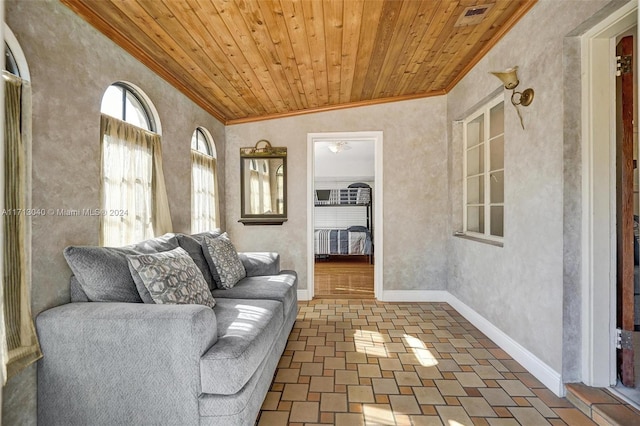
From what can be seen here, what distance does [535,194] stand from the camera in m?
2.32

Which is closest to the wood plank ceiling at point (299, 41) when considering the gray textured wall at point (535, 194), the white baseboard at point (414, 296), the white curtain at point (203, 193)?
the gray textured wall at point (535, 194)

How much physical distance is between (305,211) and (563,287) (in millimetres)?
2746

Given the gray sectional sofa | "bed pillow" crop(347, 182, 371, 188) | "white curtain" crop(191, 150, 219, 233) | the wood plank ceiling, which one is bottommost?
the gray sectional sofa

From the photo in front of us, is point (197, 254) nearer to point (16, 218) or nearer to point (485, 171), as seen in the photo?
point (16, 218)

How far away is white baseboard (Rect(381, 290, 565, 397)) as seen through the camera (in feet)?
7.04

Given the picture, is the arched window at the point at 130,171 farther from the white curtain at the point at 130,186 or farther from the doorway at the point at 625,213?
the doorway at the point at 625,213

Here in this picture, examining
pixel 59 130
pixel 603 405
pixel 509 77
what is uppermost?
pixel 509 77

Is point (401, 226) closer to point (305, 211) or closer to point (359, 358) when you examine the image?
point (305, 211)

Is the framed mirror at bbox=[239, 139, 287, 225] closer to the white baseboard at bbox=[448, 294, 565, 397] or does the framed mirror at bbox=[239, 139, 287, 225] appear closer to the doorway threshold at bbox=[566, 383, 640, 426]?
the white baseboard at bbox=[448, 294, 565, 397]

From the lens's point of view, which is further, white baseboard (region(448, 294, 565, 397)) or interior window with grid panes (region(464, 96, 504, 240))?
interior window with grid panes (region(464, 96, 504, 240))

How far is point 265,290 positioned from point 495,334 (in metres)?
1.91

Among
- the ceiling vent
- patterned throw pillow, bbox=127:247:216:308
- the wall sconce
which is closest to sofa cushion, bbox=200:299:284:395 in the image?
patterned throw pillow, bbox=127:247:216:308

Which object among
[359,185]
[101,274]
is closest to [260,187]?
[101,274]

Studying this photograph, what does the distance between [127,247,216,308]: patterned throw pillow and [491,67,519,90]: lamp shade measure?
245cm
